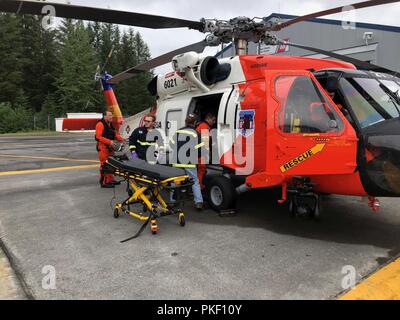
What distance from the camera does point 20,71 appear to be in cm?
4600

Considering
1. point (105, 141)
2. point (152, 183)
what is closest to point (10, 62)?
point (105, 141)

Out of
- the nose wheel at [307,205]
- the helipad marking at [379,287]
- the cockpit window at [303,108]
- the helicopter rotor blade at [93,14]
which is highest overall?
the helicopter rotor blade at [93,14]

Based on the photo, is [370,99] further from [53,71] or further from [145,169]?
[53,71]

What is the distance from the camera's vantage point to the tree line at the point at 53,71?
4444 cm

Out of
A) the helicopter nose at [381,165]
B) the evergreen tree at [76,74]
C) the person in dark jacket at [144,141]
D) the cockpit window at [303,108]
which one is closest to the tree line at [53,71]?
the evergreen tree at [76,74]

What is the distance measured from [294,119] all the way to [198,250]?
2.01 meters

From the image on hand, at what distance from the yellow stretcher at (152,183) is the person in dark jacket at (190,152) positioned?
16.5 inches

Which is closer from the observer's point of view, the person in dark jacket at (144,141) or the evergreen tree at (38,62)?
the person in dark jacket at (144,141)

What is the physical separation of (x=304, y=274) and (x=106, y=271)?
1993mm

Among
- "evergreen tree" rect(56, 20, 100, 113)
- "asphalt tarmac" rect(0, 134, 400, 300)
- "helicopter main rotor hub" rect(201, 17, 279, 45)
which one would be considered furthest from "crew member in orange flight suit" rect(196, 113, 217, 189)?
"evergreen tree" rect(56, 20, 100, 113)

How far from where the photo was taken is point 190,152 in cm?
588

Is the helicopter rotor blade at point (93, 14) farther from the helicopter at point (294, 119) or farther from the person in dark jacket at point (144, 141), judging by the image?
the person in dark jacket at point (144, 141)

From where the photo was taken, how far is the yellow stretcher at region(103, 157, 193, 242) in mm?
4863
